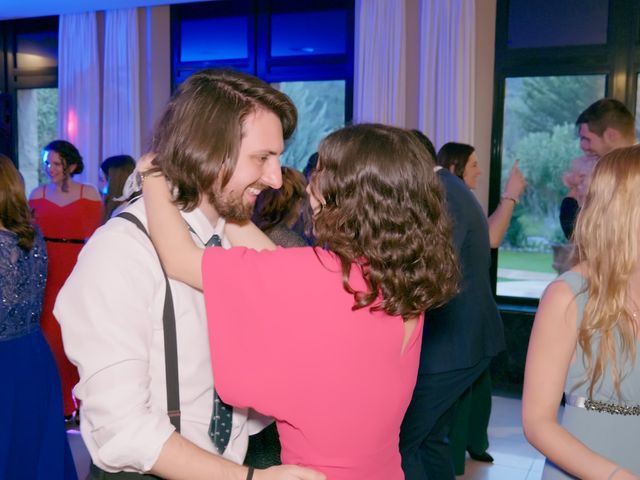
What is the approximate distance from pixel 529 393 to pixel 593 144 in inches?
102

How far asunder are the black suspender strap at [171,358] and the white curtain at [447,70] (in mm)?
4710

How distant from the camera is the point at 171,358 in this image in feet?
4.09

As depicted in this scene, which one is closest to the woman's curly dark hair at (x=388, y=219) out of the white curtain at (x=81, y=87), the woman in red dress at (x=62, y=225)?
the woman in red dress at (x=62, y=225)

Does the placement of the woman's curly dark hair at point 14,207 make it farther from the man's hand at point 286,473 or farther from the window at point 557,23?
the window at point 557,23

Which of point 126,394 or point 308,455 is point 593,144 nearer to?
point 308,455

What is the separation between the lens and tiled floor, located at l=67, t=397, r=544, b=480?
367 cm

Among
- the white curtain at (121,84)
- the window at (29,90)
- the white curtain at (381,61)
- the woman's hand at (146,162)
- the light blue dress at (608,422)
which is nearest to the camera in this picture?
the woman's hand at (146,162)

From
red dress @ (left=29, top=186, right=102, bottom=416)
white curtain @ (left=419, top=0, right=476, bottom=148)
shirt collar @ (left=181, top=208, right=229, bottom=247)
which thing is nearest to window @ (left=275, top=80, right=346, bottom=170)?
white curtain @ (left=419, top=0, right=476, bottom=148)

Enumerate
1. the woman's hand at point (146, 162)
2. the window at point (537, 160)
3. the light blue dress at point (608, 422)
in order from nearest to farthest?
1. the woman's hand at point (146, 162)
2. the light blue dress at point (608, 422)
3. the window at point (537, 160)

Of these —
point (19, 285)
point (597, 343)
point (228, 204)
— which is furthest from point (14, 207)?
point (597, 343)

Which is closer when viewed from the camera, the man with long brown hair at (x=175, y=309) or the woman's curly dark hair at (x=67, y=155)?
the man with long brown hair at (x=175, y=309)

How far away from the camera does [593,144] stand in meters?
3.67

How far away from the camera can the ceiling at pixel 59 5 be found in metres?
6.94

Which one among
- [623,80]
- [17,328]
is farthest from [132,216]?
[623,80]
